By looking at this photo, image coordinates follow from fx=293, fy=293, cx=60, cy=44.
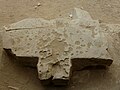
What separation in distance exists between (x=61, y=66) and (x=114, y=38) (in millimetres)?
491

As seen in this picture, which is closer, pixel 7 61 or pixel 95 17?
pixel 7 61

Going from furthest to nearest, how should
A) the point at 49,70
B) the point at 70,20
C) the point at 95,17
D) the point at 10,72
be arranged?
the point at 95,17 < the point at 70,20 < the point at 10,72 < the point at 49,70

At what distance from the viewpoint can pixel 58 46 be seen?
1.78 m

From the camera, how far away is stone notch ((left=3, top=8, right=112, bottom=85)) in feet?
5.62

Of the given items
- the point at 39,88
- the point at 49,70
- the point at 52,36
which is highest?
the point at 52,36

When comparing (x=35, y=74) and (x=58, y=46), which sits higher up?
(x=58, y=46)

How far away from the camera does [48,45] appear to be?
5.84ft

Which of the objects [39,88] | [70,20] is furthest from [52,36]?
[39,88]

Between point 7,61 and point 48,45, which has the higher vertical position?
point 48,45

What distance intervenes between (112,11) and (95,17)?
0.52 feet

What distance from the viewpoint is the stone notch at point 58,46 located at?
1.71m

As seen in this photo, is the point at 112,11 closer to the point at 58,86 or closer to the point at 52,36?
the point at 52,36

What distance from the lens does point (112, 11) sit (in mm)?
2295

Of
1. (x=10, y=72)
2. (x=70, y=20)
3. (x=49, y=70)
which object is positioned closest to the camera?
(x=49, y=70)
